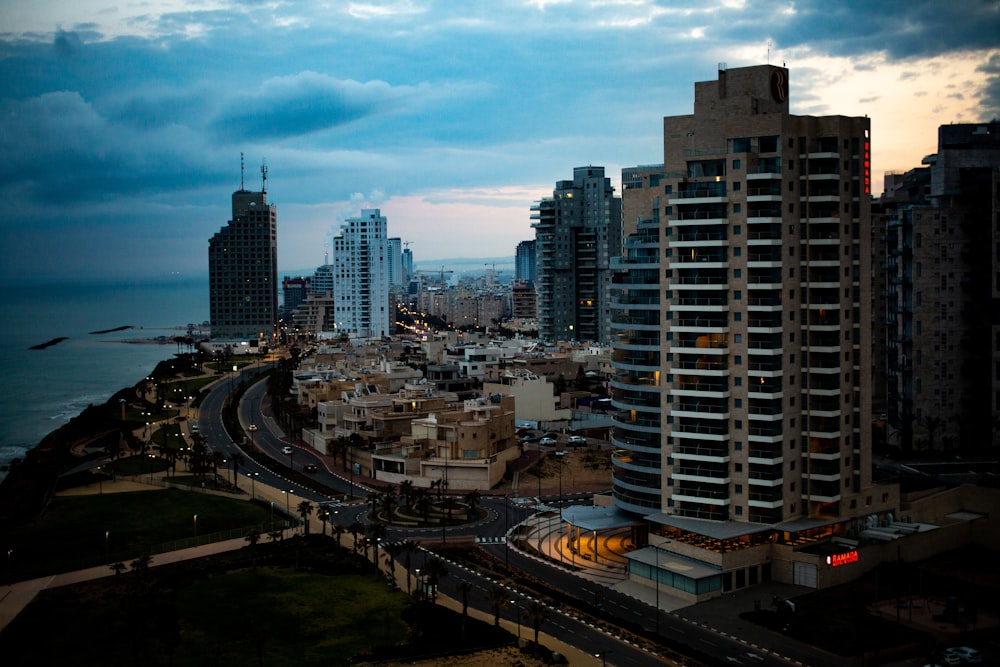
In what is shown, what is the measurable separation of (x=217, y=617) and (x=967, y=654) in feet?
116

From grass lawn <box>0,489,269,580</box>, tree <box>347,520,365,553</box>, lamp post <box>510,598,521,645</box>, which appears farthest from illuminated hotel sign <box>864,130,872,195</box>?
grass lawn <box>0,489,269,580</box>

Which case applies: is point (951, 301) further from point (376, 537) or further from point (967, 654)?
point (376, 537)

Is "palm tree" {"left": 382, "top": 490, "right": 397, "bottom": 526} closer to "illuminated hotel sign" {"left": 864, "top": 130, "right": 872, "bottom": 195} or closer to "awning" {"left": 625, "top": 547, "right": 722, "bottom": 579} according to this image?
"awning" {"left": 625, "top": 547, "right": 722, "bottom": 579}

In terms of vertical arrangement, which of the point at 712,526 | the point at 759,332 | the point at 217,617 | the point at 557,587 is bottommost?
the point at 557,587

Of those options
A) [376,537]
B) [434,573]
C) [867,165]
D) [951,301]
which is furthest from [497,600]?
[951,301]

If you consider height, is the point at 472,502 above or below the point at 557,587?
above

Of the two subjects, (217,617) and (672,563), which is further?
(672,563)

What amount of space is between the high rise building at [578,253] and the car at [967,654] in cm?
14077

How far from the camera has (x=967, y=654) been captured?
44062 mm

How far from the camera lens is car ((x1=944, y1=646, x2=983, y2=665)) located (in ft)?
143

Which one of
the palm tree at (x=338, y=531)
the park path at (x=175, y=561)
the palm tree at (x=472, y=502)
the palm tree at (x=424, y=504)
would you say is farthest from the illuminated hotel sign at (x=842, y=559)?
the palm tree at (x=338, y=531)

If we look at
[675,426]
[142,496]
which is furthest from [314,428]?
[675,426]

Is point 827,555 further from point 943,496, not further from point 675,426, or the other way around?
point 943,496

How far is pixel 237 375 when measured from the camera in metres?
174
